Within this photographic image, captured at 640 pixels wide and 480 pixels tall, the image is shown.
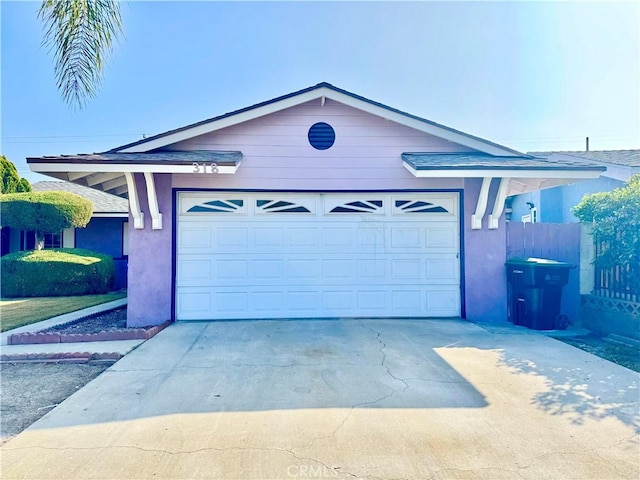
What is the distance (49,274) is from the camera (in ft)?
40.5

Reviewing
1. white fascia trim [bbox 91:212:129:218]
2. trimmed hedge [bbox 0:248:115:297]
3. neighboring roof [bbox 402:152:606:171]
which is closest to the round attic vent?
neighboring roof [bbox 402:152:606:171]

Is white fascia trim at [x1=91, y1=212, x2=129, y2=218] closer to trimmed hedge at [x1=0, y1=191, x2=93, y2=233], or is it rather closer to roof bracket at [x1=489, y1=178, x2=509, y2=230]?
trimmed hedge at [x1=0, y1=191, x2=93, y2=233]

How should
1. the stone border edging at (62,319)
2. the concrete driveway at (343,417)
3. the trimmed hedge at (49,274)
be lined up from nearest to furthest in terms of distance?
the concrete driveway at (343,417) < the stone border edging at (62,319) < the trimmed hedge at (49,274)

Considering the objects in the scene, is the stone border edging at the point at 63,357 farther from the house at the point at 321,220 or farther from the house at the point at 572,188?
the house at the point at 572,188

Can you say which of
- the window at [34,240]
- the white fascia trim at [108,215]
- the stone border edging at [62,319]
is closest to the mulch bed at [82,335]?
the stone border edging at [62,319]

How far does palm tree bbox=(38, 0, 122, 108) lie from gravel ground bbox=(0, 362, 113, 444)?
3.34 meters

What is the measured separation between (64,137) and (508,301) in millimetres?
33550

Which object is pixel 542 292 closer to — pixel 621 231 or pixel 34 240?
pixel 621 231

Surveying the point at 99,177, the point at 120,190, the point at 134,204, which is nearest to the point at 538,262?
the point at 134,204

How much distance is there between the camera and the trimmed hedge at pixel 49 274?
40.2 ft

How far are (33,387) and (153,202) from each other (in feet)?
11.9

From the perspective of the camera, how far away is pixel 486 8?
7879 millimetres

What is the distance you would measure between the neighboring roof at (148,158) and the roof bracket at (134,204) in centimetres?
37

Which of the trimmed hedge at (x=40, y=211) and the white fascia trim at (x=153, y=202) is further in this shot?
the trimmed hedge at (x=40, y=211)
